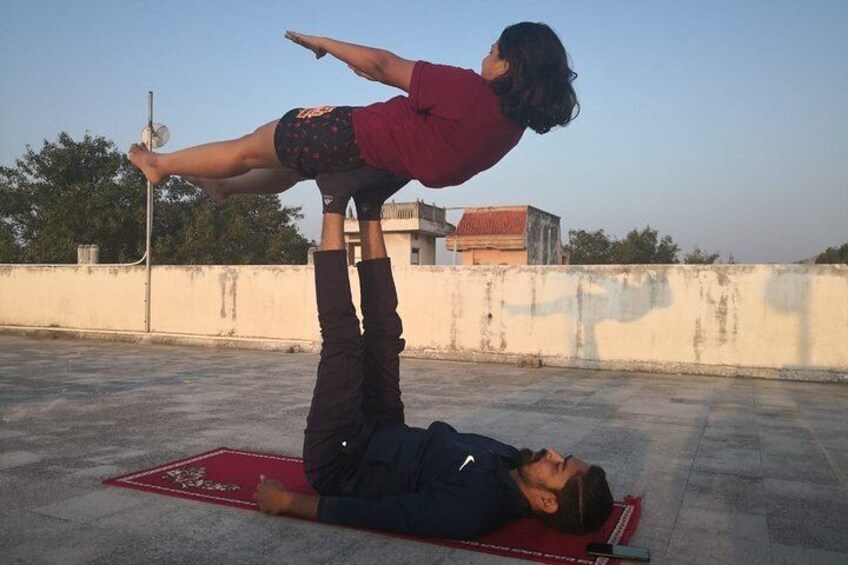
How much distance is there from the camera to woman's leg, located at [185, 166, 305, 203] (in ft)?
9.77

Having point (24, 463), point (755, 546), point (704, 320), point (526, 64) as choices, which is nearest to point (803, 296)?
point (704, 320)

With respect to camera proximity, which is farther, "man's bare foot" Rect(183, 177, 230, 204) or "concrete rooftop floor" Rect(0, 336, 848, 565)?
"man's bare foot" Rect(183, 177, 230, 204)

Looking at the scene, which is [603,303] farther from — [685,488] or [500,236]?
[500,236]

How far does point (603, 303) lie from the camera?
9898mm

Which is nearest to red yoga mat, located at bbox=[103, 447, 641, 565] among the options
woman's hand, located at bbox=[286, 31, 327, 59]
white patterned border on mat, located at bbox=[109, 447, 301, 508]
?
white patterned border on mat, located at bbox=[109, 447, 301, 508]

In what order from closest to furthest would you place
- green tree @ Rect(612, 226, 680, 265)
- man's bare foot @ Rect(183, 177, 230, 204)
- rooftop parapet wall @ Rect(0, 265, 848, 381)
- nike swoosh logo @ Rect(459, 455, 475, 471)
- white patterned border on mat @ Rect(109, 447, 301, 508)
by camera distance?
nike swoosh logo @ Rect(459, 455, 475, 471) → white patterned border on mat @ Rect(109, 447, 301, 508) → man's bare foot @ Rect(183, 177, 230, 204) → rooftop parapet wall @ Rect(0, 265, 848, 381) → green tree @ Rect(612, 226, 680, 265)

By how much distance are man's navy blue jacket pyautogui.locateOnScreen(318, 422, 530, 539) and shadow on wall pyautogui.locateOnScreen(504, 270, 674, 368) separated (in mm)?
7523

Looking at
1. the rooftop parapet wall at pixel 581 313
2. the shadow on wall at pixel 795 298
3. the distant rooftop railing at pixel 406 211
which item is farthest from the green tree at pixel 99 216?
the shadow on wall at pixel 795 298

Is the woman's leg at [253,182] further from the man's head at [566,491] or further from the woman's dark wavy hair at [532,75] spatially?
the man's head at [566,491]

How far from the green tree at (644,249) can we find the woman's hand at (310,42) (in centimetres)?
3292

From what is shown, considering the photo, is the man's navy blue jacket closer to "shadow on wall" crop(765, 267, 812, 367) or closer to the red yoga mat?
the red yoga mat

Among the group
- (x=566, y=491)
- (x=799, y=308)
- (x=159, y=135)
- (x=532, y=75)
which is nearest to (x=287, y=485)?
(x=566, y=491)

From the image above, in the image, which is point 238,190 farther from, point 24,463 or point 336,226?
point 24,463

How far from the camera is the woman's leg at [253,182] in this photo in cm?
298
